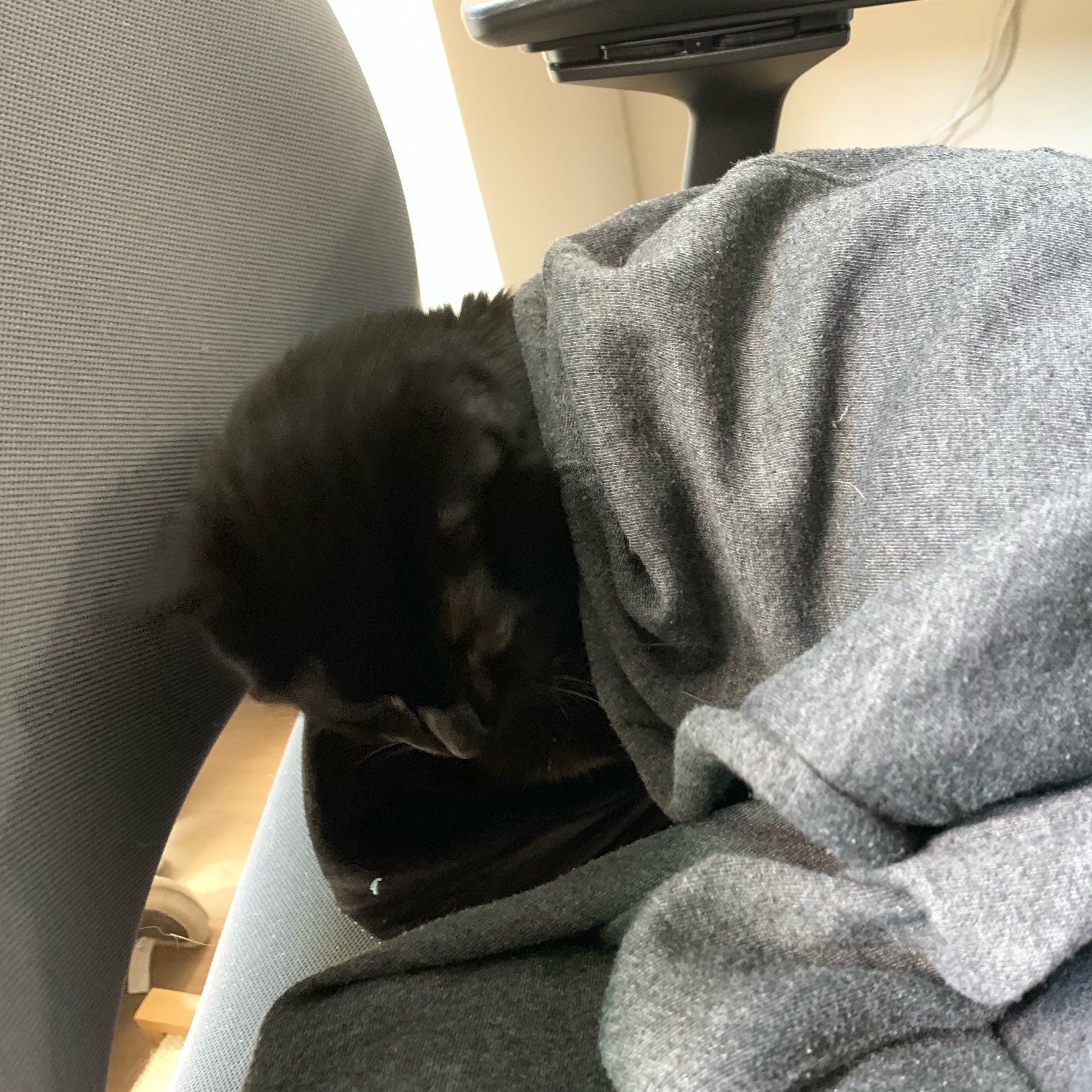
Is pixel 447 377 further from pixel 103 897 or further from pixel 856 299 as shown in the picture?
pixel 103 897

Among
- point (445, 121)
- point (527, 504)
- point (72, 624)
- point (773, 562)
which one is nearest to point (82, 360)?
point (72, 624)

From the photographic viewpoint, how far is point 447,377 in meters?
0.50

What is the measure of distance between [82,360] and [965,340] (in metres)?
0.40

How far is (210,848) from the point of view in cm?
119

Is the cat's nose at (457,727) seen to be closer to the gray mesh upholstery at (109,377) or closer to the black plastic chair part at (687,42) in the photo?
the gray mesh upholstery at (109,377)

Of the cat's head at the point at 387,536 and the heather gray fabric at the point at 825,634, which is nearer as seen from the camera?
the heather gray fabric at the point at 825,634

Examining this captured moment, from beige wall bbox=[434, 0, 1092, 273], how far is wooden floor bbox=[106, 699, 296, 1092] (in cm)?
68

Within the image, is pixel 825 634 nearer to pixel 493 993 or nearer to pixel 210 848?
pixel 493 993

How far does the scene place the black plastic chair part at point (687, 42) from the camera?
532 mm

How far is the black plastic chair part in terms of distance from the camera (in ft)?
1.74

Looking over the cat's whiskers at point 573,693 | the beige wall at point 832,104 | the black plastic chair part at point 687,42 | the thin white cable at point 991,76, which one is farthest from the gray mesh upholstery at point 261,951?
the thin white cable at point 991,76

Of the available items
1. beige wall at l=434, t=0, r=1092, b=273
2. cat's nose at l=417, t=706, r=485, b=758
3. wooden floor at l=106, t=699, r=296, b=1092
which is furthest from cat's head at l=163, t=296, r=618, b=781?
beige wall at l=434, t=0, r=1092, b=273

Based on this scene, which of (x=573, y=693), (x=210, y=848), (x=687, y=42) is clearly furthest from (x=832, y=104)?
(x=210, y=848)

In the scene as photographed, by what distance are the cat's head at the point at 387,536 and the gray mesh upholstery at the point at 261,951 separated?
12 centimetres
